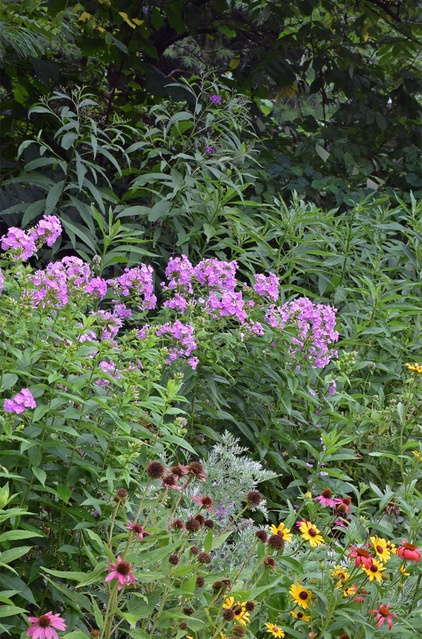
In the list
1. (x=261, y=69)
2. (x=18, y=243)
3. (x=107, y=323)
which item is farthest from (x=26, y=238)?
(x=261, y=69)

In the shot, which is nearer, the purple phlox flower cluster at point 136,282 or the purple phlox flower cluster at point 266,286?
the purple phlox flower cluster at point 136,282

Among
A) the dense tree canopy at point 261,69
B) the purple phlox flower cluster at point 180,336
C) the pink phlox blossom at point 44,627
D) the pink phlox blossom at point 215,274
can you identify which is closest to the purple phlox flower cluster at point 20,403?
the pink phlox blossom at point 44,627

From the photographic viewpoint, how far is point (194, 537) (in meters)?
2.51

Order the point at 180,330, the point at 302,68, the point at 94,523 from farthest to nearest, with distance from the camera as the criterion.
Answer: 1. the point at 302,68
2. the point at 180,330
3. the point at 94,523

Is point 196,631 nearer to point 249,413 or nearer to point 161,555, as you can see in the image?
point 161,555

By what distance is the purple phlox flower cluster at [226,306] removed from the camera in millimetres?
3203

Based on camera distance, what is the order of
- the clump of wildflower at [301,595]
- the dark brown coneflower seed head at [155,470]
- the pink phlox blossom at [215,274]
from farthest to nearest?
the pink phlox blossom at [215,274]
the clump of wildflower at [301,595]
the dark brown coneflower seed head at [155,470]

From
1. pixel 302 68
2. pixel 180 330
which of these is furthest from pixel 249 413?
pixel 302 68

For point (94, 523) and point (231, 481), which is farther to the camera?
point (231, 481)

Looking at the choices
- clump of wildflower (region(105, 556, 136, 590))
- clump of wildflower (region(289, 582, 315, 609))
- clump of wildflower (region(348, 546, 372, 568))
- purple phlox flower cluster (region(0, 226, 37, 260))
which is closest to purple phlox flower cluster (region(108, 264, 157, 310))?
purple phlox flower cluster (region(0, 226, 37, 260))

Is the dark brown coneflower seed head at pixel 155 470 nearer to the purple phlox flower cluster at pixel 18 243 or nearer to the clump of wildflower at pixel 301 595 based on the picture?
the clump of wildflower at pixel 301 595

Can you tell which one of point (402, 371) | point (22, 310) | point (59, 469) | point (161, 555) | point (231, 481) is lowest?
point (402, 371)

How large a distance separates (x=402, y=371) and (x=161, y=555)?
2564 mm

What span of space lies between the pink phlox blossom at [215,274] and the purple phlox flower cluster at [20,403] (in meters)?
1.21
